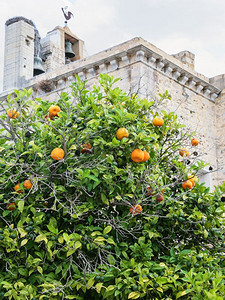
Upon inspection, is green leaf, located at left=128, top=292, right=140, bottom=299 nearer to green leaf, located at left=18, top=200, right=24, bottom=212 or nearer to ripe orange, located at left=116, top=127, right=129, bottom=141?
green leaf, located at left=18, top=200, right=24, bottom=212

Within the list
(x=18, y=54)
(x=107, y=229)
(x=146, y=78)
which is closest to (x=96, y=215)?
(x=107, y=229)

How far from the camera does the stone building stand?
10148 mm

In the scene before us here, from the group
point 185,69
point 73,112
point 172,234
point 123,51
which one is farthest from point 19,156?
point 185,69

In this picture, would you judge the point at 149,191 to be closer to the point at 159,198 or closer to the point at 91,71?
the point at 159,198

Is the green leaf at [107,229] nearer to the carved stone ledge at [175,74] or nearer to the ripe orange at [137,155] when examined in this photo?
the ripe orange at [137,155]

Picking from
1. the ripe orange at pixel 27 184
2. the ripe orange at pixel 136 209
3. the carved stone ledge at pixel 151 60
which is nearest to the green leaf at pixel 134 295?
the ripe orange at pixel 136 209

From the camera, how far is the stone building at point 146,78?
10.1 metres

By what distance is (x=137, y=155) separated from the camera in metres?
4.77

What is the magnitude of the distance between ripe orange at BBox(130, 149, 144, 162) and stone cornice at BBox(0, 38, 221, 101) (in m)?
5.48

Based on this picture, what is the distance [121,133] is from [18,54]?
8064 millimetres

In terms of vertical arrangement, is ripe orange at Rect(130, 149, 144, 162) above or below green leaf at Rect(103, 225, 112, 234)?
above

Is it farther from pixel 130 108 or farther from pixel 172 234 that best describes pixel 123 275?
pixel 130 108

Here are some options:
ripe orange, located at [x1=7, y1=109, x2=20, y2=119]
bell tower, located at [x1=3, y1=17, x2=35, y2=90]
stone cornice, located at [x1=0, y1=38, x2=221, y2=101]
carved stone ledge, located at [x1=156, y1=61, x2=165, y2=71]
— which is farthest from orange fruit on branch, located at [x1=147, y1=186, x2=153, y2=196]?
bell tower, located at [x1=3, y1=17, x2=35, y2=90]

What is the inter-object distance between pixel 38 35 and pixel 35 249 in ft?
39.1
